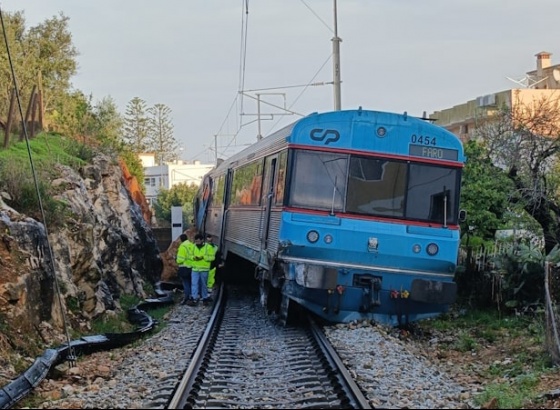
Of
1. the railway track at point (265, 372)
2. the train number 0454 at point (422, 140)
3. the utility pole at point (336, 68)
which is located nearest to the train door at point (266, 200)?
the railway track at point (265, 372)

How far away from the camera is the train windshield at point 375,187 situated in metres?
12.7

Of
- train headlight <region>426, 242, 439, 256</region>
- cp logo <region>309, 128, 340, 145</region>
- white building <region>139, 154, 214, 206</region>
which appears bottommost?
train headlight <region>426, 242, 439, 256</region>

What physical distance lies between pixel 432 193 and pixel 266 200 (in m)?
2.96

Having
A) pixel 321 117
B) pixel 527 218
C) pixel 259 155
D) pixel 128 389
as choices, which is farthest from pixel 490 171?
pixel 128 389

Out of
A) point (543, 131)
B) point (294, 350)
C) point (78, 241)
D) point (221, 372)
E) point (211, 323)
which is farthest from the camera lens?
point (543, 131)

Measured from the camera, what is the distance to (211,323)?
14328 mm

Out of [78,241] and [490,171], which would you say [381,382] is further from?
[490,171]

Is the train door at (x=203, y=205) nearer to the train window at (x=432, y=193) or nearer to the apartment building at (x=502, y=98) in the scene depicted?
the train window at (x=432, y=193)

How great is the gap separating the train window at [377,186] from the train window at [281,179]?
103 cm

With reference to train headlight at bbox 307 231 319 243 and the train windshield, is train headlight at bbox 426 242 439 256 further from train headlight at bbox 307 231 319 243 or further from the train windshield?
train headlight at bbox 307 231 319 243

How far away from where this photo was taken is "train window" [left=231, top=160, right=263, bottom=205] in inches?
620

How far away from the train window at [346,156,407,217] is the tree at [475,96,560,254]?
184 inches

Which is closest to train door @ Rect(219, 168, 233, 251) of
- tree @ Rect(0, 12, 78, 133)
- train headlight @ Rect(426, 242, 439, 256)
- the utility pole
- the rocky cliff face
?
the rocky cliff face

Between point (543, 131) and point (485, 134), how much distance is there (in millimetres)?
1913
